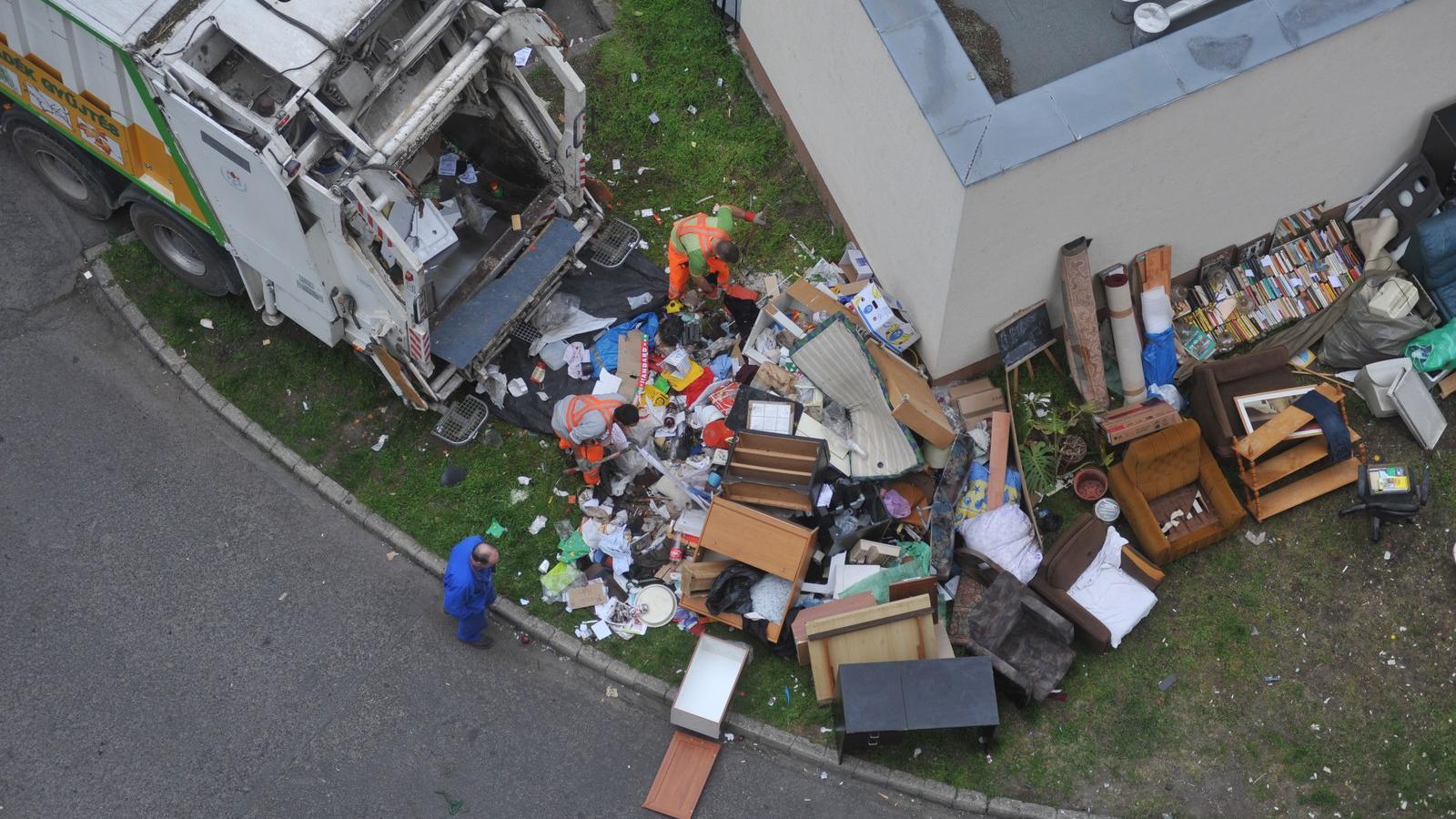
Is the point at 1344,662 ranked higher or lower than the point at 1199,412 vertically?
lower

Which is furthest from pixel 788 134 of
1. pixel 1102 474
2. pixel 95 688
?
pixel 95 688

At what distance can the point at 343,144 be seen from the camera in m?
7.68

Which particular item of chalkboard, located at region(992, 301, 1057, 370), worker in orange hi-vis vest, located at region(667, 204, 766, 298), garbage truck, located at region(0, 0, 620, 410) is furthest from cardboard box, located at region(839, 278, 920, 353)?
garbage truck, located at region(0, 0, 620, 410)

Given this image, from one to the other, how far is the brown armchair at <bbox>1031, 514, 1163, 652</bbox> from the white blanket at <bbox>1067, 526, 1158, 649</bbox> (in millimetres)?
52

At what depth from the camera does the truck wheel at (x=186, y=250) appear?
8930 millimetres

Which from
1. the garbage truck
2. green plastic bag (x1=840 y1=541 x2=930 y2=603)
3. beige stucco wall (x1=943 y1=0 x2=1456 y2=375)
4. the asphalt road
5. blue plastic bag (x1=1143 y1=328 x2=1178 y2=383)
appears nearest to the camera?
the garbage truck

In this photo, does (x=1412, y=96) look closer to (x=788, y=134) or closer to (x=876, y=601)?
(x=788, y=134)

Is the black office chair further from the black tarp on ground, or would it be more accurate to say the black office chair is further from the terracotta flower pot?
the black tarp on ground

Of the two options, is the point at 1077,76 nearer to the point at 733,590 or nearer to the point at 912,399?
the point at 912,399

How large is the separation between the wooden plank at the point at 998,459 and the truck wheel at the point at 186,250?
5.85 m

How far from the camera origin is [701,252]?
9102 mm

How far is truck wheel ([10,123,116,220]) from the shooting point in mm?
9180

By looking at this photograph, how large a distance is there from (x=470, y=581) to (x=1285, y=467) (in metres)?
5.73

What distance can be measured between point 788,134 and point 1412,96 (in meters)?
4.74
